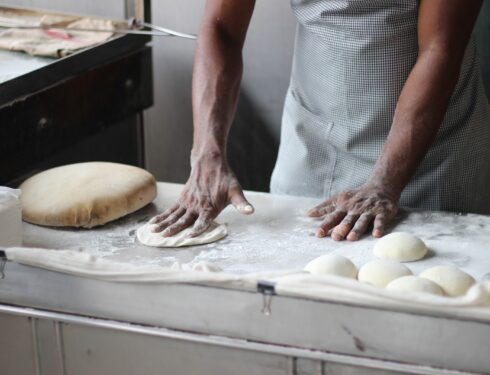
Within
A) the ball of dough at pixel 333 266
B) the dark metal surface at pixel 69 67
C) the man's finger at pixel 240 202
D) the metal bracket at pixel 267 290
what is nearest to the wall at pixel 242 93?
the dark metal surface at pixel 69 67

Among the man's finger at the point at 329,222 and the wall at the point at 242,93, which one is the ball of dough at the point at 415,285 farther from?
the wall at the point at 242,93

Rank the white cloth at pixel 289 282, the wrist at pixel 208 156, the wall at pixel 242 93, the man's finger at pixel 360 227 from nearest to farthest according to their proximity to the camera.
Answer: the white cloth at pixel 289 282, the man's finger at pixel 360 227, the wrist at pixel 208 156, the wall at pixel 242 93

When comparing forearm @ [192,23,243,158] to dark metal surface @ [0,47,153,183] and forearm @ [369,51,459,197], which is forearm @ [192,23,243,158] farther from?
dark metal surface @ [0,47,153,183]

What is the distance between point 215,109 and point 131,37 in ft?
2.79

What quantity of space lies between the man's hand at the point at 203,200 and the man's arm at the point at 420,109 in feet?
0.67

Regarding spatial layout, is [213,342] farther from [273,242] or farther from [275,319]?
[273,242]

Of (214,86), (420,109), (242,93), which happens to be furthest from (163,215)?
(242,93)

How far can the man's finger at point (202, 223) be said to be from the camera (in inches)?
72.1

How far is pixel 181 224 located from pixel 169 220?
0.03m

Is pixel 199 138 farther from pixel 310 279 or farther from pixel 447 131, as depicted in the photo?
pixel 310 279

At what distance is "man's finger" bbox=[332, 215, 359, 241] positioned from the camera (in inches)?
70.6

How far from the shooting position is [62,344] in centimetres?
140

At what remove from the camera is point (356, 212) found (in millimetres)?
1844

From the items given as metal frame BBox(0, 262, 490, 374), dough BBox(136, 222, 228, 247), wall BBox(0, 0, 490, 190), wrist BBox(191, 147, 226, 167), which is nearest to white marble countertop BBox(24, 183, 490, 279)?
dough BBox(136, 222, 228, 247)
